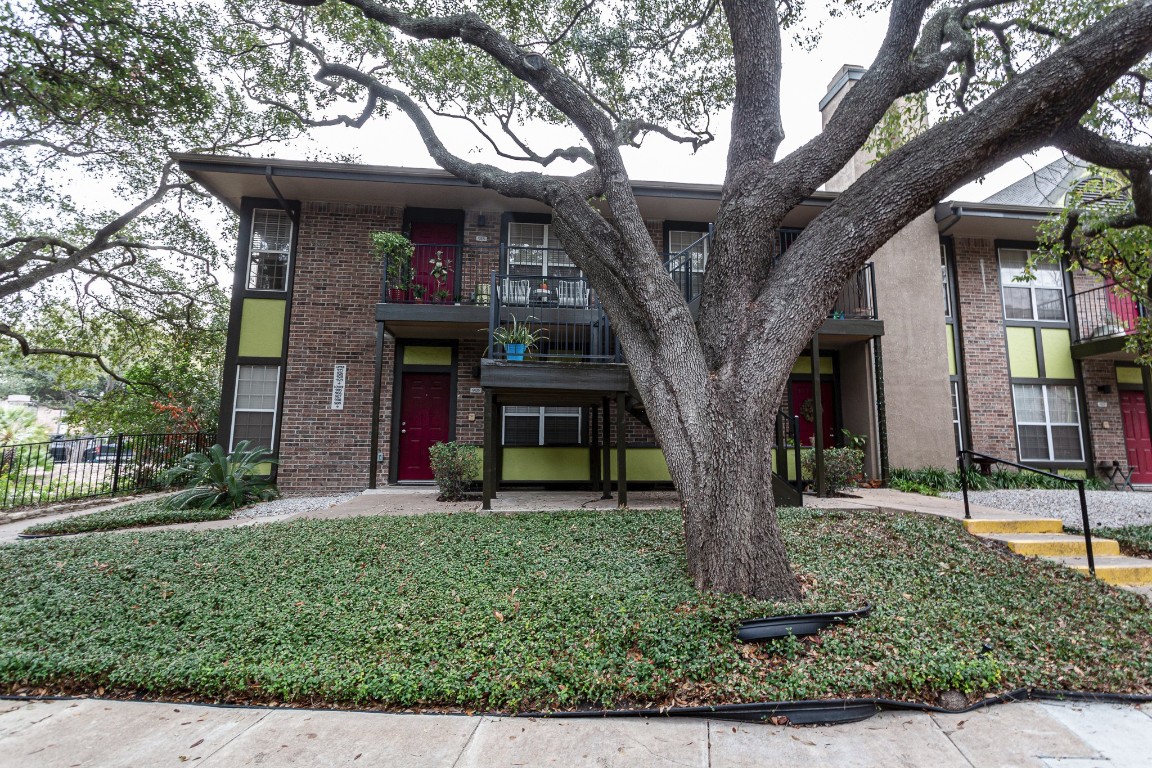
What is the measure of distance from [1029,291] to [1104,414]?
3024 millimetres

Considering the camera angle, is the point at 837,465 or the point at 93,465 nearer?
the point at 837,465

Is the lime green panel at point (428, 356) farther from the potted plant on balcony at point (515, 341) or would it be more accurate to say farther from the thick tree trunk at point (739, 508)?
the thick tree trunk at point (739, 508)

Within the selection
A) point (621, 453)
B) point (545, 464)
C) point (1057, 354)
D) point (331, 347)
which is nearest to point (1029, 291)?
point (1057, 354)

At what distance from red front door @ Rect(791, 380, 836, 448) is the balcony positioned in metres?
5.41

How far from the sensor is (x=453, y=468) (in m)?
7.97

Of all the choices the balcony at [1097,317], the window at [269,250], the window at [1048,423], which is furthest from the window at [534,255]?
the balcony at [1097,317]

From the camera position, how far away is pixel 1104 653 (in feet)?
10.4

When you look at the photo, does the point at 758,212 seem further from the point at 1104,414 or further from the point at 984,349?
the point at 1104,414

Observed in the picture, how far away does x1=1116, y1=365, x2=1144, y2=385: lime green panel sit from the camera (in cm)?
1139

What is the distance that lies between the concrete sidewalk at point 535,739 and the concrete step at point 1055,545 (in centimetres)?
284

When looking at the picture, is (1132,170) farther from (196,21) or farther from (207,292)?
(207,292)

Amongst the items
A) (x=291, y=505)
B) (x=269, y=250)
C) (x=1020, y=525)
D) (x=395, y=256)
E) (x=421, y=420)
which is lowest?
(x=291, y=505)

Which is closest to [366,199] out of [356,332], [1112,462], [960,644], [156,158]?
[356,332]

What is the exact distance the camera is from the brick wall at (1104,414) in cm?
1103
